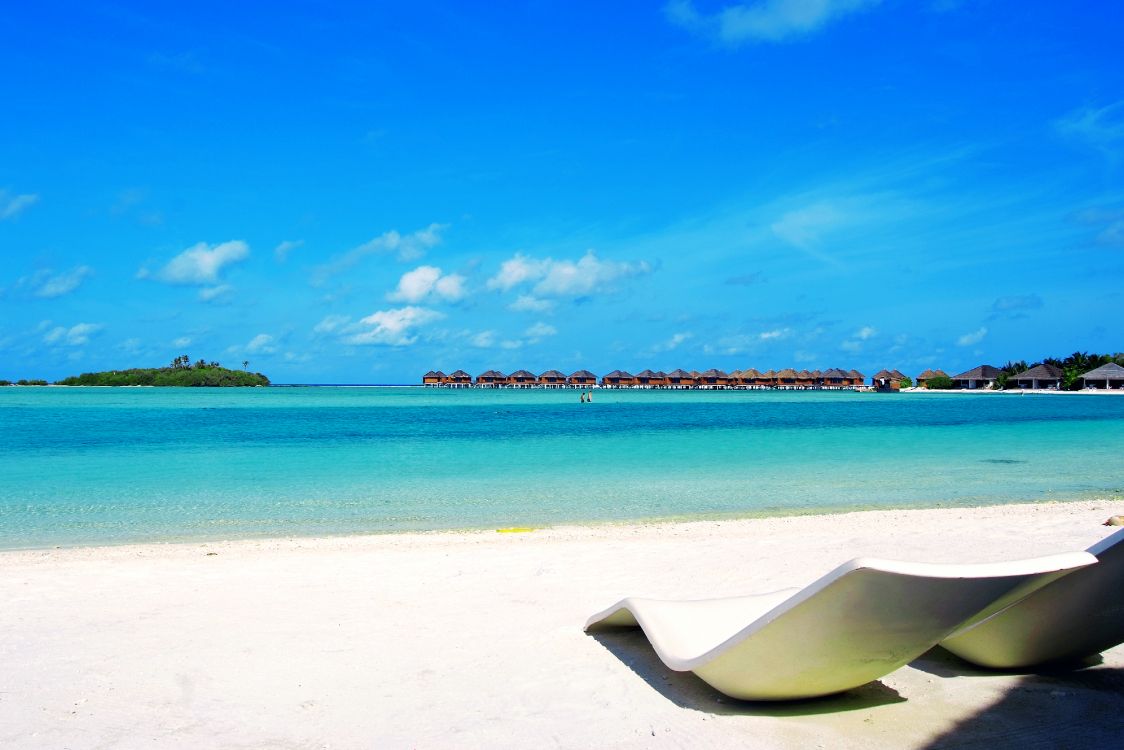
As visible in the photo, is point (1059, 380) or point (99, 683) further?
point (1059, 380)

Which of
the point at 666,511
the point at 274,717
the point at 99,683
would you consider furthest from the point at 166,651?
the point at 666,511

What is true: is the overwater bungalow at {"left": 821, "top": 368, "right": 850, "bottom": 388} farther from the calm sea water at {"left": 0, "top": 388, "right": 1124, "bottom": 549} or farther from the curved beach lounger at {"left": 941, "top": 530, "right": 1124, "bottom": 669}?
the curved beach lounger at {"left": 941, "top": 530, "right": 1124, "bottom": 669}

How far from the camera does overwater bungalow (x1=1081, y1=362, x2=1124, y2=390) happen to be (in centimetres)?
7062

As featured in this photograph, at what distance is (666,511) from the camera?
1078cm

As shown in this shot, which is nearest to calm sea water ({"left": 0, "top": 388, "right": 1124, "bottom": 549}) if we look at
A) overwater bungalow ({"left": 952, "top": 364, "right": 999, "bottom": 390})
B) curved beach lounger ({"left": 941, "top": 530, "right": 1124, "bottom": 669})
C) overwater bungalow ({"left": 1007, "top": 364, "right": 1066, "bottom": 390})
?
curved beach lounger ({"left": 941, "top": 530, "right": 1124, "bottom": 669})

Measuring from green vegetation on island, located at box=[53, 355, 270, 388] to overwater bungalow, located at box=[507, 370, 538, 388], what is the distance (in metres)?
45.9

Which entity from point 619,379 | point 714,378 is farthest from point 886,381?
point 619,379

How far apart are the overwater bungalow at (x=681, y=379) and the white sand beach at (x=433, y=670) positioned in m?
105

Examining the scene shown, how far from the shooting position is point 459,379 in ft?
403

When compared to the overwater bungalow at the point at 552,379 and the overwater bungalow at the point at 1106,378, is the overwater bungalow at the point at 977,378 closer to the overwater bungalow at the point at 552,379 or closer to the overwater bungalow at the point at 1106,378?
the overwater bungalow at the point at 1106,378

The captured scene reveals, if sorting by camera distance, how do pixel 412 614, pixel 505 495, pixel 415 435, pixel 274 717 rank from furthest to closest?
pixel 415 435 < pixel 505 495 < pixel 412 614 < pixel 274 717

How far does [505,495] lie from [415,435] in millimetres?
14728

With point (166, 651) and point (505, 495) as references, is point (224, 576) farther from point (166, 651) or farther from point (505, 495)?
point (505, 495)

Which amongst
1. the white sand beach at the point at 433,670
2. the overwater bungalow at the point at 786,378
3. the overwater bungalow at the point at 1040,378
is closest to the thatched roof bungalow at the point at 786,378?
the overwater bungalow at the point at 786,378
